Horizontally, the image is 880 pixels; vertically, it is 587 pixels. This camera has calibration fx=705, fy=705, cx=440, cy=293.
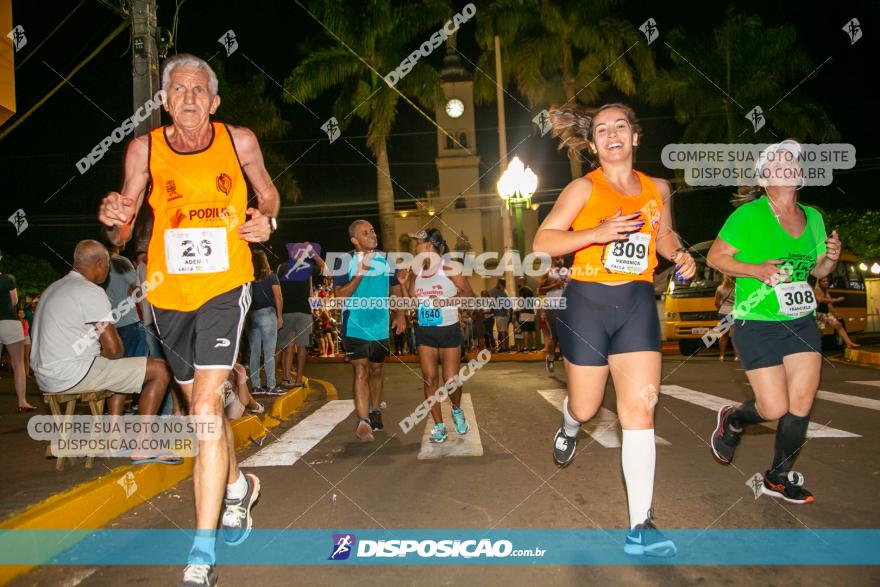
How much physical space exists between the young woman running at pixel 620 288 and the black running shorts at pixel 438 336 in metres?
3.09

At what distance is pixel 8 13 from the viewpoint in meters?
7.83

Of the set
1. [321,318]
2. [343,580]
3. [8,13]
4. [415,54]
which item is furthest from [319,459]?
[415,54]

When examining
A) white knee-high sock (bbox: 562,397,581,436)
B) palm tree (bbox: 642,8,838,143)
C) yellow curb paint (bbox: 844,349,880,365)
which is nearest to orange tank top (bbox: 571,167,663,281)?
white knee-high sock (bbox: 562,397,581,436)

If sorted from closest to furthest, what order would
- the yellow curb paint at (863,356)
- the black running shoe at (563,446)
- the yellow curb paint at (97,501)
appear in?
the yellow curb paint at (97,501) → the black running shoe at (563,446) → the yellow curb paint at (863,356)

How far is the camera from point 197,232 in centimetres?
354

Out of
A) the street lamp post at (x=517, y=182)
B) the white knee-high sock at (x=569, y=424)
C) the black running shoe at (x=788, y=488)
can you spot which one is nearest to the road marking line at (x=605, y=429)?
the black running shoe at (x=788, y=488)

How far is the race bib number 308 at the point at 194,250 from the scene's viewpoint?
11.6 ft

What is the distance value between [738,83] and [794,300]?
2934 centimetres

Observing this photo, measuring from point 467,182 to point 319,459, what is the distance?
48390 millimetres

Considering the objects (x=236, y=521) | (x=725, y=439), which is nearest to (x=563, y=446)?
(x=725, y=439)

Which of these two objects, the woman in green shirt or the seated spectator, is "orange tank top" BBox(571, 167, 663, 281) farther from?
the seated spectator

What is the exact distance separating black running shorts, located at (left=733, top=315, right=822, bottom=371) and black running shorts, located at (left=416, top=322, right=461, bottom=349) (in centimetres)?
314

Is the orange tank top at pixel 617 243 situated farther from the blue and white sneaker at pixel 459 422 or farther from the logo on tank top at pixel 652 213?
the blue and white sneaker at pixel 459 422

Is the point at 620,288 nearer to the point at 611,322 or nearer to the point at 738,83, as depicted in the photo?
the point at 611,322
